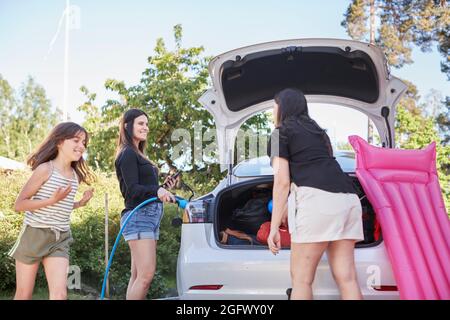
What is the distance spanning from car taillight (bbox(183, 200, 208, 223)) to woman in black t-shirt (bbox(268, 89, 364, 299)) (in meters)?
0.69

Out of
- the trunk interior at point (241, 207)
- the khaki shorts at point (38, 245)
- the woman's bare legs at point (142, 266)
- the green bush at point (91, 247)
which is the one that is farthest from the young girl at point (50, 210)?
the green bush at point (91, 247)

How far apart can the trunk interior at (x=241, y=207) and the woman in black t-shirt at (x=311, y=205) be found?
319 mm

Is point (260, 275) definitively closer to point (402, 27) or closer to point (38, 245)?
point (38, 245)

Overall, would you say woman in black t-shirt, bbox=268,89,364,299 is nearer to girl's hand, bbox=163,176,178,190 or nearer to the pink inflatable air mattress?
the pink inflatable air mattress

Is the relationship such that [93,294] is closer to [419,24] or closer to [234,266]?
[234,266]

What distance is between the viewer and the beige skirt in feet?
9.94

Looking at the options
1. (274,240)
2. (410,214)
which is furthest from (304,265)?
(410,214)

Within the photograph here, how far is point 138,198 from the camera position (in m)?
3.86

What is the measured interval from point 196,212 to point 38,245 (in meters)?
1.04

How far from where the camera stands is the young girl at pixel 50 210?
3281 millimetres

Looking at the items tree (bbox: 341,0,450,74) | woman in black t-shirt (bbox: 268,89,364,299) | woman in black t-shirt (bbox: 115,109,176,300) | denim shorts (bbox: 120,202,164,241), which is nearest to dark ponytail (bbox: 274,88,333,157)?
woman in black t-shirt (bbox: 268,89,364,299)

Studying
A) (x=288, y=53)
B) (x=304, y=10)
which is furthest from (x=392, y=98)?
(x=304, y=10)

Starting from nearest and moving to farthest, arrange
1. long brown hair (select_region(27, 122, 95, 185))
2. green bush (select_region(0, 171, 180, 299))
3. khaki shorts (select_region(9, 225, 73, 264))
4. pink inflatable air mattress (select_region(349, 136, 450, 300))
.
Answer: khaki shorts (select_region(9, 225, 73, 264))
pink inflatable air mattress (select_region(349, 136, 450, 300))
long brown hair (select_region(27, 122, 95, 185))
green bush (select_region(0, 171, 180, 299))

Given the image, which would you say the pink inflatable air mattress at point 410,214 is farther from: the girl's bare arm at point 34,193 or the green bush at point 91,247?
the green bush at point 91,247
